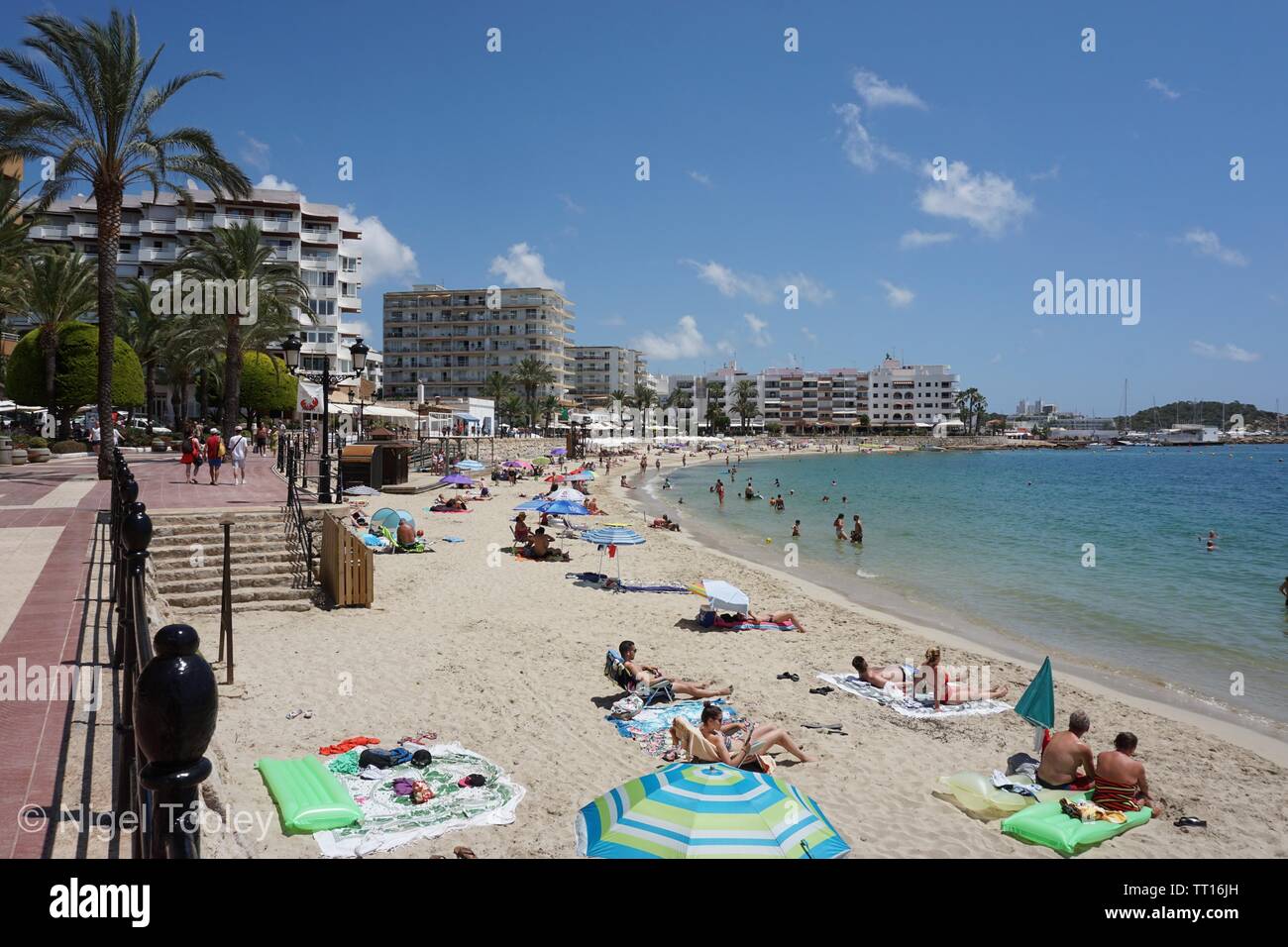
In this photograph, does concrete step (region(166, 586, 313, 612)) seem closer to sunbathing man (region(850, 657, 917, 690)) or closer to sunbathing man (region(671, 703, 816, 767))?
sunbathing man (region(671, 703, 816, 767))

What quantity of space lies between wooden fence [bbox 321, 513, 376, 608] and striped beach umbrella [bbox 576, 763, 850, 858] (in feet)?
27.3

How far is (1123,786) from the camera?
7941 millimetres

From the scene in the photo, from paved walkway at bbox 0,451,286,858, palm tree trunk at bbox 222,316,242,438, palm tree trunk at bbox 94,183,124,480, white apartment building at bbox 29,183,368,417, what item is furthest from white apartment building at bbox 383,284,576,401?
paved walkway at bbox 0,451,286,858

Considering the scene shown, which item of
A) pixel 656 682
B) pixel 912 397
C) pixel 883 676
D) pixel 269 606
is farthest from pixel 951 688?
pixel 912 397

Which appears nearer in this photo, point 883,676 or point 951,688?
point 951,688

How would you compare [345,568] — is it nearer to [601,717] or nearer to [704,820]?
[601,717]

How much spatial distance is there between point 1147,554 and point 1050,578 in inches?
347

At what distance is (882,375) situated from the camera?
556ft

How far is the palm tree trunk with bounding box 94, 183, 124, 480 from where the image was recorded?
19.5 meters

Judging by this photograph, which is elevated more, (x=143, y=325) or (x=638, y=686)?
(x=143, y=325)

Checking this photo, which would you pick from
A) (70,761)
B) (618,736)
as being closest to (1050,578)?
(618,736)

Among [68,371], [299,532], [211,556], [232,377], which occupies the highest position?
[68,371]

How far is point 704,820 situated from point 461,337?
108m

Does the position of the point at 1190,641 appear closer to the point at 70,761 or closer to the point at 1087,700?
the point at 1087,700
